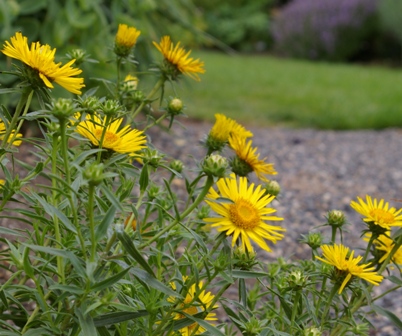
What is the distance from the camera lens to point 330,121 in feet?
17.4

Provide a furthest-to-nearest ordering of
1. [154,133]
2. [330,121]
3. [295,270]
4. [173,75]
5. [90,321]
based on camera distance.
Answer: [330,121], [154,133], [173,75], [295,270], [90,321]

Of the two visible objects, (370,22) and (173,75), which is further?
(370,22)

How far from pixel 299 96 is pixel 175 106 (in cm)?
487

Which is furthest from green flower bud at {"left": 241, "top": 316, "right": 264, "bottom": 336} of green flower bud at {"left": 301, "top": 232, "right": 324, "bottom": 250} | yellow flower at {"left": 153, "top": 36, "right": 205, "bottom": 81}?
yellow flower at {"left": 153, "top": 36, "right": 205, "bottom": 81}

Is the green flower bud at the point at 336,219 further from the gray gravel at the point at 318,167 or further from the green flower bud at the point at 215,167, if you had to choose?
the gray gravel at the point at 318,167

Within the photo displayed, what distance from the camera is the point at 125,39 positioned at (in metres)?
1.44

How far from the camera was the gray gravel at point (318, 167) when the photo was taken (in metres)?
3.07

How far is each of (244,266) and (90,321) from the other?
12.2 inches

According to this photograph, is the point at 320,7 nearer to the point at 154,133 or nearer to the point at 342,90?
the point at 342,90

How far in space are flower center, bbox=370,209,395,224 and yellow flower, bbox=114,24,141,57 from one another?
0.62 metres

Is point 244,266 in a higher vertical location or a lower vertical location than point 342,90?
lower

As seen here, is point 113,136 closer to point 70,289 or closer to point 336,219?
point 70,289

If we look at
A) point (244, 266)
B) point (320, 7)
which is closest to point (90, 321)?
point (244, 266)

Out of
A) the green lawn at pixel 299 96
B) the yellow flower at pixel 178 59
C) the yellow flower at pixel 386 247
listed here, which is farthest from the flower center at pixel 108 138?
the green lawn at pixel 299 96
